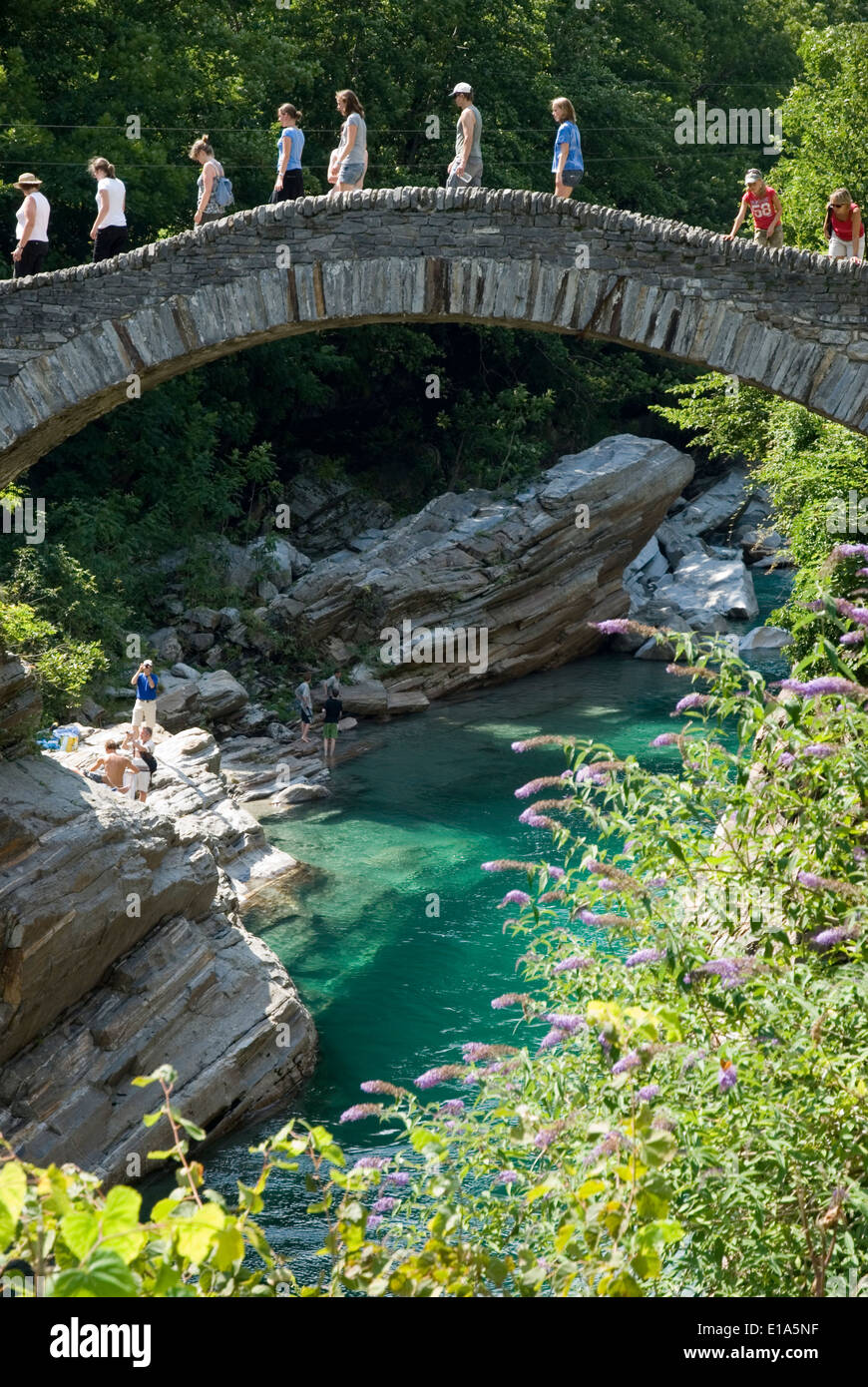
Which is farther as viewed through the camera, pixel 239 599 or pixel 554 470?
pixel 554 470

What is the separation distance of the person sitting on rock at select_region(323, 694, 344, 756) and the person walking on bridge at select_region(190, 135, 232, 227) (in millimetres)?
9230

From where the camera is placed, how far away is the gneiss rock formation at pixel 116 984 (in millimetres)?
9695

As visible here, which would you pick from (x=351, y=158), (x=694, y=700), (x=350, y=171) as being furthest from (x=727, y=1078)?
(x=351, y=158)

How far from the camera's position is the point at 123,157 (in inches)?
802

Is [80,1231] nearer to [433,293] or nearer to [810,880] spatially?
[810,880]

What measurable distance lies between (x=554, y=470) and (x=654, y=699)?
221 inches

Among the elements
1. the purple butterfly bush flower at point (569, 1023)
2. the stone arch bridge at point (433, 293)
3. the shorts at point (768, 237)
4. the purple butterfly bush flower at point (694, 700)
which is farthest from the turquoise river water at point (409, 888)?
the shorts at point (768, 237)

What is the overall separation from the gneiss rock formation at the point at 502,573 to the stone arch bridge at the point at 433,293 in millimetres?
11985

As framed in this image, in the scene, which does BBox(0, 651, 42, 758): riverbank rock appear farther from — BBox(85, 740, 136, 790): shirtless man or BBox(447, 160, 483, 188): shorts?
BBox(447, 160, 483, 188): shorts

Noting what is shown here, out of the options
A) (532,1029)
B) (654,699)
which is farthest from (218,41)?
(532,1029)

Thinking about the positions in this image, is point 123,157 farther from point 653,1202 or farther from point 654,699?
point 653,1202

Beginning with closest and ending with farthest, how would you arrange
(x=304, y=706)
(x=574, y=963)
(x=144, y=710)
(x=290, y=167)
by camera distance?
(x=574, y=963)
(x=290, y=167)
(x=144, y=710)
(x=304, y=706)

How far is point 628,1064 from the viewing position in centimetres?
422

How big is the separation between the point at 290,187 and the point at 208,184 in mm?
726
